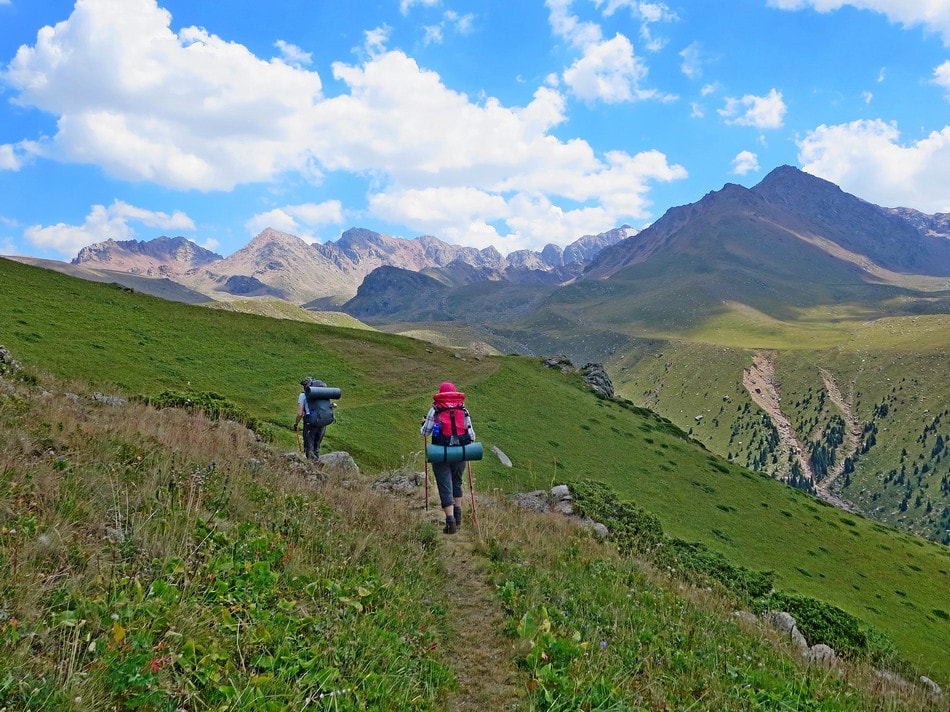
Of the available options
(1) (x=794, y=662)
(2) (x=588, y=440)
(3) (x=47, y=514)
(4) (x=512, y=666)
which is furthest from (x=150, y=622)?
(2) (x=588, y=440)

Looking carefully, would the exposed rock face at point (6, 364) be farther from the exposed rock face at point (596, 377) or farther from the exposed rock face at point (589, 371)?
the exposed rock face at point (596, 377)

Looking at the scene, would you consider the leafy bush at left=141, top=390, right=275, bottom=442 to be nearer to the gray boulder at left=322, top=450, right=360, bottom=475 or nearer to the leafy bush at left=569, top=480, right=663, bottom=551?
the gray boulder at left=322, top=450, right=360, bottom=475

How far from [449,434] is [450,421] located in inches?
13.6

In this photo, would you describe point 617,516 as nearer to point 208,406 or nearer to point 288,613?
point 208,406

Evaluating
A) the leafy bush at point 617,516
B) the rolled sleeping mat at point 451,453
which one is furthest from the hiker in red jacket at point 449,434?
the leafy bush at point 617,516

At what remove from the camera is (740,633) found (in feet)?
29.6

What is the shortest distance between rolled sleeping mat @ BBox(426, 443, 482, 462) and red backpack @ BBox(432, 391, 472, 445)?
0.51ft

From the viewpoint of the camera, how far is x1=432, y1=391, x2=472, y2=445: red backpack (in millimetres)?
13266

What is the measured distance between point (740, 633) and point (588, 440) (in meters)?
28.4

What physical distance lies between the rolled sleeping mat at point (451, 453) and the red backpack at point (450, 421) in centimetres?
16

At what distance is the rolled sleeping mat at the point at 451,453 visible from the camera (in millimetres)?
13016

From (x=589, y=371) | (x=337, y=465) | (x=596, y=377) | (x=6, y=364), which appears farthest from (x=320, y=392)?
(x=596, y=377)

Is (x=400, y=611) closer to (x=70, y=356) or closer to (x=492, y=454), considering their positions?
(x=492, y=454)

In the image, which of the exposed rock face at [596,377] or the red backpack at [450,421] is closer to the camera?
the red backpack at [450,421]
